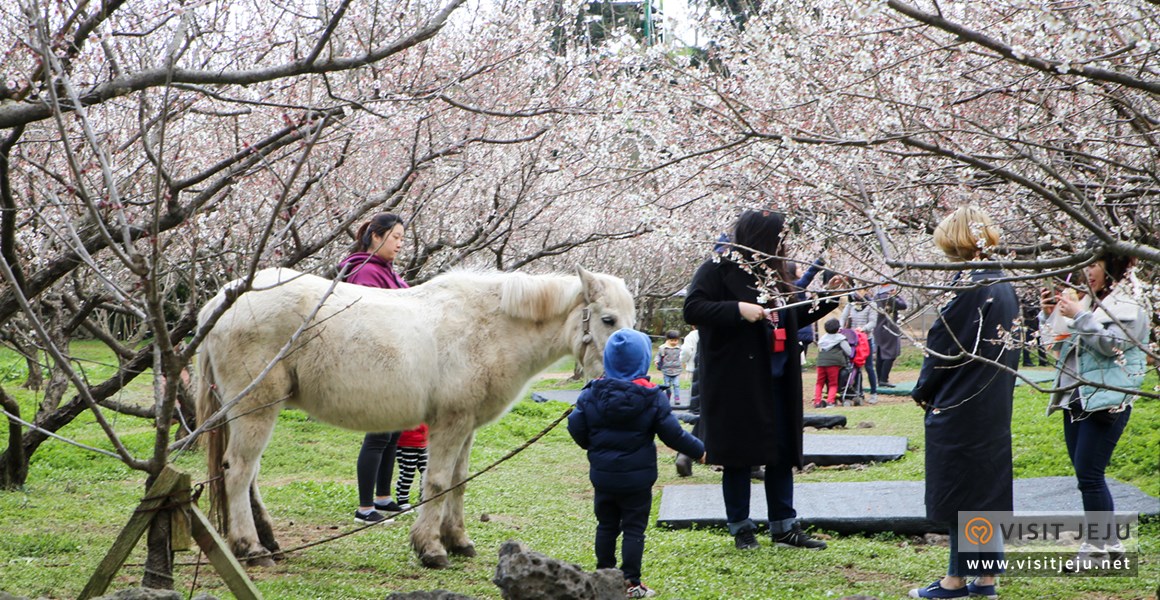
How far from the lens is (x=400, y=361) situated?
5.95 m

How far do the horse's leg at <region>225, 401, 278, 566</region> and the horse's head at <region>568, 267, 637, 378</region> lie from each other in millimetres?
1827

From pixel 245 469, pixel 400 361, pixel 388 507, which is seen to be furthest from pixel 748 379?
pixel 388 507

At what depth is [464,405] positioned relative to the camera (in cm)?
602

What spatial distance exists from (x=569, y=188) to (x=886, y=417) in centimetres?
558

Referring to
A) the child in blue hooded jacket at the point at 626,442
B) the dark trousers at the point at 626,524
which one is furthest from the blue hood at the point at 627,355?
the dark trousers at the point at 626,524

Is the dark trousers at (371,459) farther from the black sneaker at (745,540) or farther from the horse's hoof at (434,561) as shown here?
the black sneaker at (745,540)

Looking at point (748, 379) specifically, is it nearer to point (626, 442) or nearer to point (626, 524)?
point (626, 442)

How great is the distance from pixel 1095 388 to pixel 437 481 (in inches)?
143

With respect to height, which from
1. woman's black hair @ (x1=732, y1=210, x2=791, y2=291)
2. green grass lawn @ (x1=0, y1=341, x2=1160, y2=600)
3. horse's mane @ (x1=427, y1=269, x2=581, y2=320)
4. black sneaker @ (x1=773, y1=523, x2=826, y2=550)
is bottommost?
green grass lawn @ (x1=0, y1=341, x2=1160, y2=600)

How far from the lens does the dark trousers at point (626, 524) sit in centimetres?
490

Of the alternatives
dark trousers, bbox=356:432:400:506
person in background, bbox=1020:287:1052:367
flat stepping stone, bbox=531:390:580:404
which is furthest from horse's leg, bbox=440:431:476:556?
flat stepping stone, bbox=531:390:580:404

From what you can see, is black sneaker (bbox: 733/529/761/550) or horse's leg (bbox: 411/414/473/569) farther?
black sneaker (bbox: 733/529/761/550)

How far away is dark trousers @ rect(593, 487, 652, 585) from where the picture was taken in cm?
490

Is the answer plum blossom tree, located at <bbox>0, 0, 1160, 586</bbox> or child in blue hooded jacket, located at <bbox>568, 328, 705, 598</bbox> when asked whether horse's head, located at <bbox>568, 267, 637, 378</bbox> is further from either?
child in blue hooded jacket, located at <bbox>568, 328, 705, 598</bbox>
